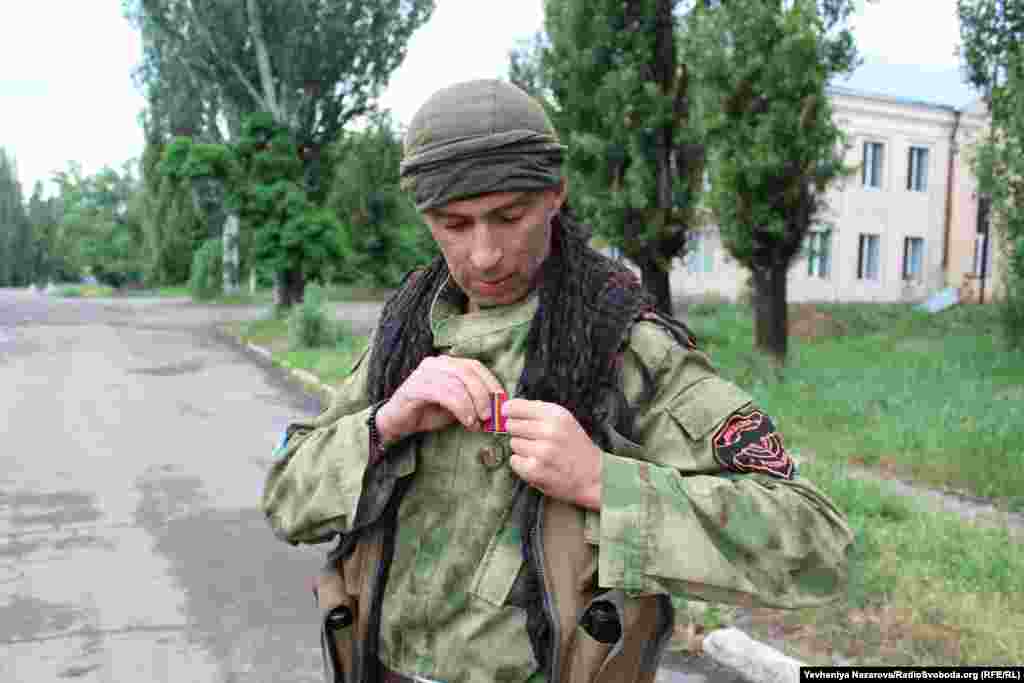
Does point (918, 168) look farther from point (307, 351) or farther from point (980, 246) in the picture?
point (307, 351)

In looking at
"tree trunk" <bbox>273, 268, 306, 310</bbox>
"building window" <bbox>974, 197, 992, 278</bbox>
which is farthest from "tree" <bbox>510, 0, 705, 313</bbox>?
"building window" <bbox>974, 197, 992, 278</bbox>

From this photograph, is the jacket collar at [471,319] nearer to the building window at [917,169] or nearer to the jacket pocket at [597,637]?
the jacket pocket at [597,637]

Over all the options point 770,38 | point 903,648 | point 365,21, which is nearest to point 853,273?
point 365,21

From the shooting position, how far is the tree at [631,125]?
1338 cm

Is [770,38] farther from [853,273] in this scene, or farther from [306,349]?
[853,273]

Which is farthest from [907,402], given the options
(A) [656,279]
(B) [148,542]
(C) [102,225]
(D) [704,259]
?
(C) [102,225]

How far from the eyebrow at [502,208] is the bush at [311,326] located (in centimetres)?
1607

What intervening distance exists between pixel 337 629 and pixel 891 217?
3014cm

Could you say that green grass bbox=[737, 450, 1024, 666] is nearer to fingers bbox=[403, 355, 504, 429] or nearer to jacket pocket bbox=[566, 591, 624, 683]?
jacket pocket bbox=[566, 591, 624, 683]

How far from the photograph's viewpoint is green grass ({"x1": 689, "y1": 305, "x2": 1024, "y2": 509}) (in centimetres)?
736

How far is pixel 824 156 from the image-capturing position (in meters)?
11.7

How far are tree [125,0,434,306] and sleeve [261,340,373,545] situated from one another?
19758mm

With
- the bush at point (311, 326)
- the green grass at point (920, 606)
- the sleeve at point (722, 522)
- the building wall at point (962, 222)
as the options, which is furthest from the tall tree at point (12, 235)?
the sleeve at point (722, 522)

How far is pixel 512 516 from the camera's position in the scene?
4.63 feet
